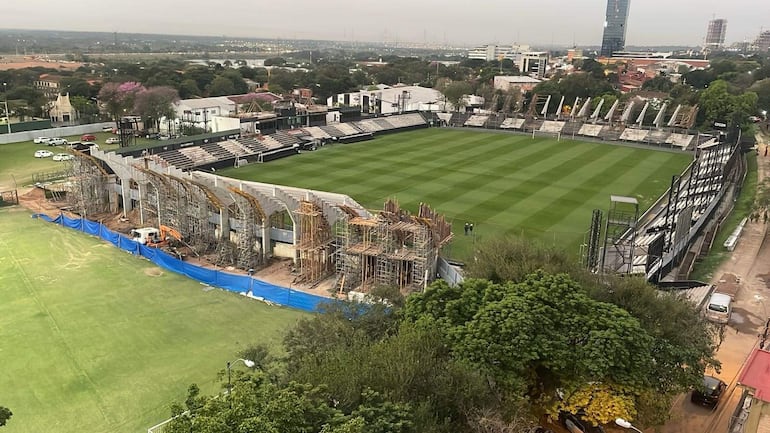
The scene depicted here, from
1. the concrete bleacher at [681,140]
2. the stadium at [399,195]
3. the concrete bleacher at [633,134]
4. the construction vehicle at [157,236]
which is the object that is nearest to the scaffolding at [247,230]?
the stadium at [399,195]

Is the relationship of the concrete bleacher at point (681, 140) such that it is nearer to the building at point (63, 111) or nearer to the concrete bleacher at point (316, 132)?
the concrete bleacher at point (316, 132)

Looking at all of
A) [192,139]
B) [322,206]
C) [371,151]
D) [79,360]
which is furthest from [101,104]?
[79,360]

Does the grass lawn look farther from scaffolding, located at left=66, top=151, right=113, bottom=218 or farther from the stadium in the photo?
scaffolding, located at left=66, top=151, right=113, bottom=218

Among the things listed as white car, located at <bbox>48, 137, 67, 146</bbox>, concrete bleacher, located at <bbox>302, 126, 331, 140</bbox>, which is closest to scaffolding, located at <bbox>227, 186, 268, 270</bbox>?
concrete bleacher, located at <bbox>302, 126, 331, 140</bbox>

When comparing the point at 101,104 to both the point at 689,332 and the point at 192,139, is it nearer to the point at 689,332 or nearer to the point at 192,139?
the point at 192,139

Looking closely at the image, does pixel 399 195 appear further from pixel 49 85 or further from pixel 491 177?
pixel 49 85
